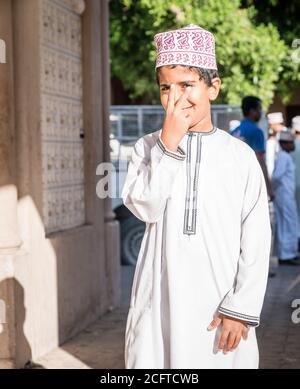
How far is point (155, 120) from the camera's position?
1199 centimetres

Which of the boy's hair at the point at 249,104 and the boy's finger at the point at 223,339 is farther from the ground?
the boy's hair at the point at 249,104

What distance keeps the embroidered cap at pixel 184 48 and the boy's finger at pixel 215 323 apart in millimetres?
962

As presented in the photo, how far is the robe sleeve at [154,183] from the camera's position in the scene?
3.35 m

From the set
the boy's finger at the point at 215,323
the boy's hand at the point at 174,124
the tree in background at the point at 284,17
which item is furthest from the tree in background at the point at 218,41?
the boy's finger at the point at 215,323

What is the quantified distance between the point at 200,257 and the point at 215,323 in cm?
26

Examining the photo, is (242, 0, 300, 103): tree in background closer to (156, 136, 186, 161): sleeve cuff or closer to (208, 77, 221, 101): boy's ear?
(208, 77, 221, 101): boy's ear

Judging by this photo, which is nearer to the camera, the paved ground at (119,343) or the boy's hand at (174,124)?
the boy's hand at (174,124)

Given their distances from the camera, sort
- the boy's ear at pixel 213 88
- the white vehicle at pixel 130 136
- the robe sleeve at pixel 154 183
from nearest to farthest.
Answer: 1. the robe sleeve at pixel 154 183
2. the boy's ear at pixel 213 88
3. the white vehicle at pixel 130 136

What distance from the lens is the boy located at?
12.1 meters

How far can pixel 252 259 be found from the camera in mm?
3490

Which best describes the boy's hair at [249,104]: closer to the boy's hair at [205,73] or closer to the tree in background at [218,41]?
the boy's hair at [205,73]

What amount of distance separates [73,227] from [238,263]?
4.09 meters

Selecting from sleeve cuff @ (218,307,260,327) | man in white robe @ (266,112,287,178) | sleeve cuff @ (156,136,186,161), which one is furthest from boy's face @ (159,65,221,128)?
man in white robe @ (266,112,287,178)
